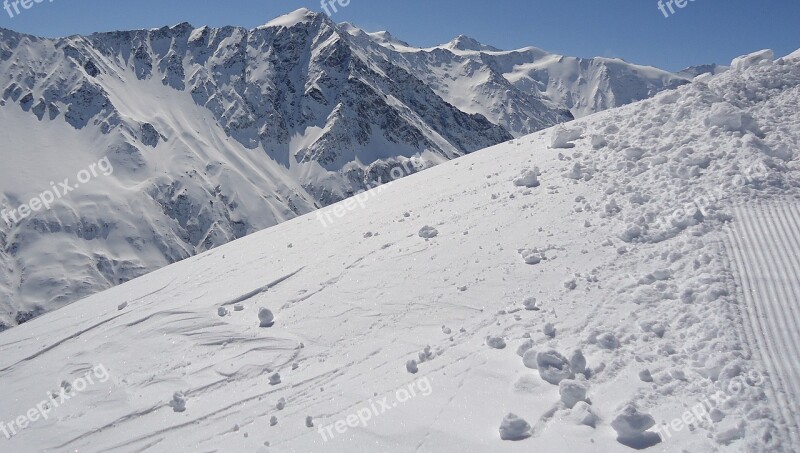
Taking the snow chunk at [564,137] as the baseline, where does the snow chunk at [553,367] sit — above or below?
below

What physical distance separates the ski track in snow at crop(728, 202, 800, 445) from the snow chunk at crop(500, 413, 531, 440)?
10.8 ft

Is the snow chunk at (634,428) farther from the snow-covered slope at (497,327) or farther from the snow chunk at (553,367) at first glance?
the snow chunk at (553,367)

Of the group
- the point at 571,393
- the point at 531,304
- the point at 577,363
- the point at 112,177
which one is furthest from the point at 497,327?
the point at 112,177

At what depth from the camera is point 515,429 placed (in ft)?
25.2

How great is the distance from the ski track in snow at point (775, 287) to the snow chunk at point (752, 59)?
30.5 ft

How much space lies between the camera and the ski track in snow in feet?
24.6

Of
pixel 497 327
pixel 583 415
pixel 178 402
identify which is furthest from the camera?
pixel 497 327

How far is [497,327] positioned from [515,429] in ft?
9.08

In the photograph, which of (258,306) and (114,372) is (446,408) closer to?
(258,306)

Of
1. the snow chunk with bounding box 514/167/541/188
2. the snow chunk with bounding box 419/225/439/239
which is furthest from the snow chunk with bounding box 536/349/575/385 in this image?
the snow chunk with bounding box 514/167/541/188

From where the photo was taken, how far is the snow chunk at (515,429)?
7645mm

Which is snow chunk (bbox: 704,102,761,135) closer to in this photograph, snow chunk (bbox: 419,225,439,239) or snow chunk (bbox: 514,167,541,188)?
snow chunk (bbox: 514,167,541,188)

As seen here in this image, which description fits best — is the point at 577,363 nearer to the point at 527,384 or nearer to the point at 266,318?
the point at 527,384

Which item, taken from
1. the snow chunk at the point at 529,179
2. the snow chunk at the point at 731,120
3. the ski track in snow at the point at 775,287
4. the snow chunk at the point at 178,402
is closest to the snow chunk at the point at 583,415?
the ski track in snow at the point at 775,287
